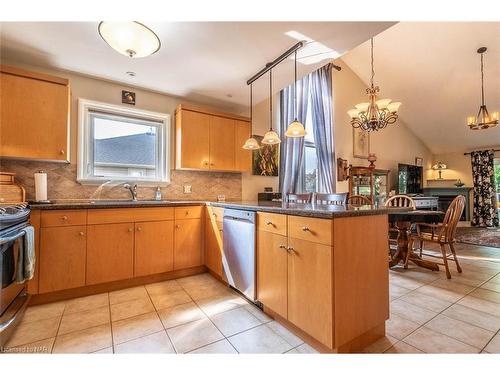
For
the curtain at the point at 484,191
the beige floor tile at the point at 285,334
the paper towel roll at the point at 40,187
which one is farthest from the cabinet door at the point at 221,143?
the curtain at the point at 484,191

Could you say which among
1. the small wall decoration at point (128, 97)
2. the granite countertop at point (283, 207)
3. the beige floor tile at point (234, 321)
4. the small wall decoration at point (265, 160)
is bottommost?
the beige floor tile at point (234, 321)

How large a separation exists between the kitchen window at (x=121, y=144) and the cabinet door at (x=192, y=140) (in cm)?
26

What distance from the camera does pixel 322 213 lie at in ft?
4.17

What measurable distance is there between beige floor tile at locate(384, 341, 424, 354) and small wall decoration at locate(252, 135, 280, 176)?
2.78 meters

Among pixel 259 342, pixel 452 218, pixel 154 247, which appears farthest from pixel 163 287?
pixel 452 218

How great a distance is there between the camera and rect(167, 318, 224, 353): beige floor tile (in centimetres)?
144

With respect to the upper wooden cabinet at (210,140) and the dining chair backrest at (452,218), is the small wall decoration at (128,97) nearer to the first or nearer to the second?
the upper wooden cabinet at (210,140)

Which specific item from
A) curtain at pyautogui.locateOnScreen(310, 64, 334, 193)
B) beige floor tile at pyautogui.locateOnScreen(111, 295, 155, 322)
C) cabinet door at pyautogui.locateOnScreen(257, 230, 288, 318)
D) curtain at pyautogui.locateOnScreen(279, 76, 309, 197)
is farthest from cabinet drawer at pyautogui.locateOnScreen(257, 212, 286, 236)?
curtain at pyautogui.locateOnScreen(310, 64, 334, 193)

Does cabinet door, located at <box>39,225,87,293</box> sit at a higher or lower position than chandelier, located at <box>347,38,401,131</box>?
lower

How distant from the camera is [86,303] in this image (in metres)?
2.01

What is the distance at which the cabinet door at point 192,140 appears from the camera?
116 inches

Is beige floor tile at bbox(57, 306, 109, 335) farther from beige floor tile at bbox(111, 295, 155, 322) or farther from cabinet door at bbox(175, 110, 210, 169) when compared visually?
cabinet door at bbox(175, 110, 210, 169)

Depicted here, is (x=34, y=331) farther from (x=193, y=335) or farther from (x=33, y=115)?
(x=33, y=115)
